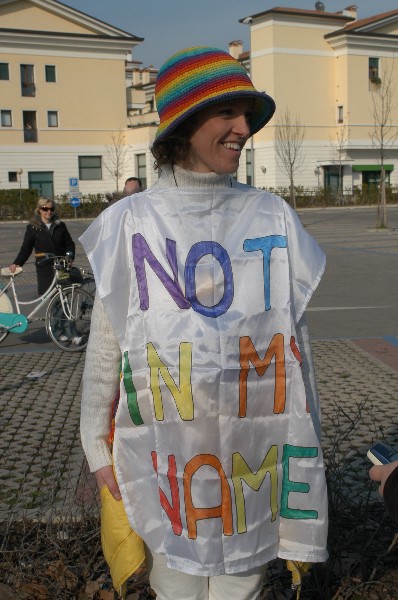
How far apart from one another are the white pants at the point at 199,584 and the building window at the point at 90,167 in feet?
202

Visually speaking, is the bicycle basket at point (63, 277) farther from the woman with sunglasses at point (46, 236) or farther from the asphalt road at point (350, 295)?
the asphalt road at point (350, 295)

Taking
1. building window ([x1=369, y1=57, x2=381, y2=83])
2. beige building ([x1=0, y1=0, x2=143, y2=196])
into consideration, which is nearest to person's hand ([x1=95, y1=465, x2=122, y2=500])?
beige building ([x1=0, y1=0, x2=143, y2=196])

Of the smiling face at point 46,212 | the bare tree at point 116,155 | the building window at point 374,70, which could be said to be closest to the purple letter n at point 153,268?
the smiling face at point 46,212

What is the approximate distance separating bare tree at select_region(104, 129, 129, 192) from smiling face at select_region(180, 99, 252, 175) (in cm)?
6109

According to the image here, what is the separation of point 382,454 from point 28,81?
6075 centimetres

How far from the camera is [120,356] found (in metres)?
2.26

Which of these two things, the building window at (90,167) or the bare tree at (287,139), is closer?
the bare tree at (287,139)

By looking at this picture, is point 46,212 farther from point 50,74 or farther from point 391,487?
point 50,74

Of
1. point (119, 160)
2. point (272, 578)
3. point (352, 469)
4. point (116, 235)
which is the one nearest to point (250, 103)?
point (116, 235)

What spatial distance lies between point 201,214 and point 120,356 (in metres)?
0.43

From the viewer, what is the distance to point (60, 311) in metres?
9.40

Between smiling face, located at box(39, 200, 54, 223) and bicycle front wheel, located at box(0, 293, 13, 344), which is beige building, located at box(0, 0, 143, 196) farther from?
bicycle front wheel, located at box(0, 293, 13, 344)

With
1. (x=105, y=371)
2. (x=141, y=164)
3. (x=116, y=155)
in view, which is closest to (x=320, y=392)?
(x=105, y=371)

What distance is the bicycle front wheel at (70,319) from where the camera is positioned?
363 inches
